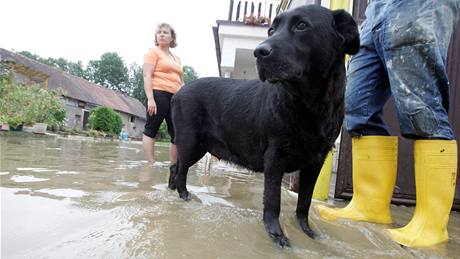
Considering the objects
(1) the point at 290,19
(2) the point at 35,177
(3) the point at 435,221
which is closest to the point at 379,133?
(3) the point at 435,221

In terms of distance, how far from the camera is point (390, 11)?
2303mm

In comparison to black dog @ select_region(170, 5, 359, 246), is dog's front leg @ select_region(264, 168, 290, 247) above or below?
below

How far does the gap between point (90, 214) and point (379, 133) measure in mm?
1977

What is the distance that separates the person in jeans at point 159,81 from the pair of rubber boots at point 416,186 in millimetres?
2388

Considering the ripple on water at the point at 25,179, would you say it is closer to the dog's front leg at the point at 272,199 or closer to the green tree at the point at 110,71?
the dog's front leg at the point at 272,199

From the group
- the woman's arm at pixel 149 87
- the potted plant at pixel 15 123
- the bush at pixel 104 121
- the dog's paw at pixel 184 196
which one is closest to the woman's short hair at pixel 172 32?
the woman's arm at pixel 149 87

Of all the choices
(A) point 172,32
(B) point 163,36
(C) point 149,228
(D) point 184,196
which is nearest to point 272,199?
(C) point 149,228

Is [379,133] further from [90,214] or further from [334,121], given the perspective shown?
[90,214]

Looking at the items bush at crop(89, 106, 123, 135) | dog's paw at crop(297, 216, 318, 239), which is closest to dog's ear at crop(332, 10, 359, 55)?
dog's paw at crop(297, 216, 318, 239)

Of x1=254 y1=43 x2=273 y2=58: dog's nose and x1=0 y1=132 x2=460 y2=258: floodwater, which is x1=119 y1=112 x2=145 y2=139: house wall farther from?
x1=254 y1=43 x2=273 y2=58: dog's nose

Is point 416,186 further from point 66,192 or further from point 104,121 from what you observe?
point 104,121

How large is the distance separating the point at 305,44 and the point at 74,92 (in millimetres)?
35349

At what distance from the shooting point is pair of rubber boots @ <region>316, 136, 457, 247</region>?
2115 millimetres

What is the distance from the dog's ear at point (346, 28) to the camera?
6.70 feet
